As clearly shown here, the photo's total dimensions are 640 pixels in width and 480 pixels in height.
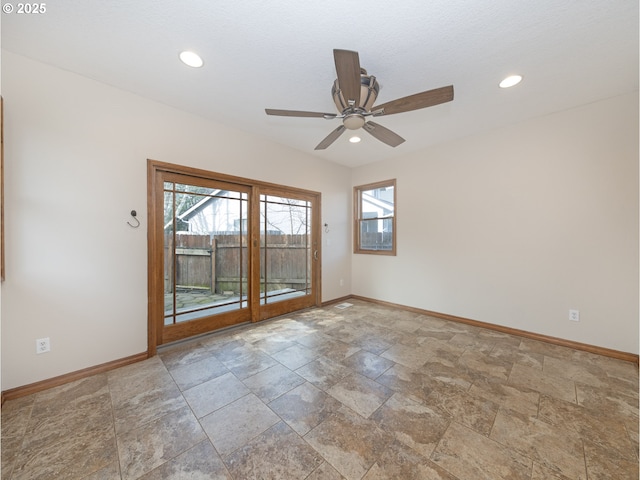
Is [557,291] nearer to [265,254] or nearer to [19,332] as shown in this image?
[265,254]

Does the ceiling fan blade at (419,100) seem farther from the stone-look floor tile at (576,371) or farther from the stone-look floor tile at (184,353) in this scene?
the stone-look floor tile at (184,353)

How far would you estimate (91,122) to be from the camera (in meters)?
2.25

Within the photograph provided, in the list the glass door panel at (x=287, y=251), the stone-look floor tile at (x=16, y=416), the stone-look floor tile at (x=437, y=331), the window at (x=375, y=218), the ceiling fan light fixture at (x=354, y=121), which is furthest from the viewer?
the window at (x=375, y=218)

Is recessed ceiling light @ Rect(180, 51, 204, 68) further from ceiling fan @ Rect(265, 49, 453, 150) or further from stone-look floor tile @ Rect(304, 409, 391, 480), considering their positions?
stone-look floor tile @ Rect(304, 409, 391, 480)

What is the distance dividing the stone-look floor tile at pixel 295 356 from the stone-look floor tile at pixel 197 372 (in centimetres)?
54

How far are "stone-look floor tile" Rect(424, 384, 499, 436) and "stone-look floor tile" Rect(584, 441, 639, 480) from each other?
17.8 inches

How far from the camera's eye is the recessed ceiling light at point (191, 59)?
1.96m

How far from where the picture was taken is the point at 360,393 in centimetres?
195

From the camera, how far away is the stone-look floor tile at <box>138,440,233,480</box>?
1274 mm

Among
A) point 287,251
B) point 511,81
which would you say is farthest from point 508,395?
point 287,251

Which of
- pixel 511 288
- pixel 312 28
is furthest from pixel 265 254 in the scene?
pixel 511 288

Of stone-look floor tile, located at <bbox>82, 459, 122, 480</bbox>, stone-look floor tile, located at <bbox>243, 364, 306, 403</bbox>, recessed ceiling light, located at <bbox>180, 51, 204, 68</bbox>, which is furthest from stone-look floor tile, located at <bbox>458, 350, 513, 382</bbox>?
recessed ceiling light, located at <bbox>180, 51, 204, 68</bbox>

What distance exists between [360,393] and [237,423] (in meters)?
0.95

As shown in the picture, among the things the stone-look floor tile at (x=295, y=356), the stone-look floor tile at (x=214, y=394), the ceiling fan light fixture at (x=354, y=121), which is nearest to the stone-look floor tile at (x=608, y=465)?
the stone-look floor tile at (x=295, y=356)
